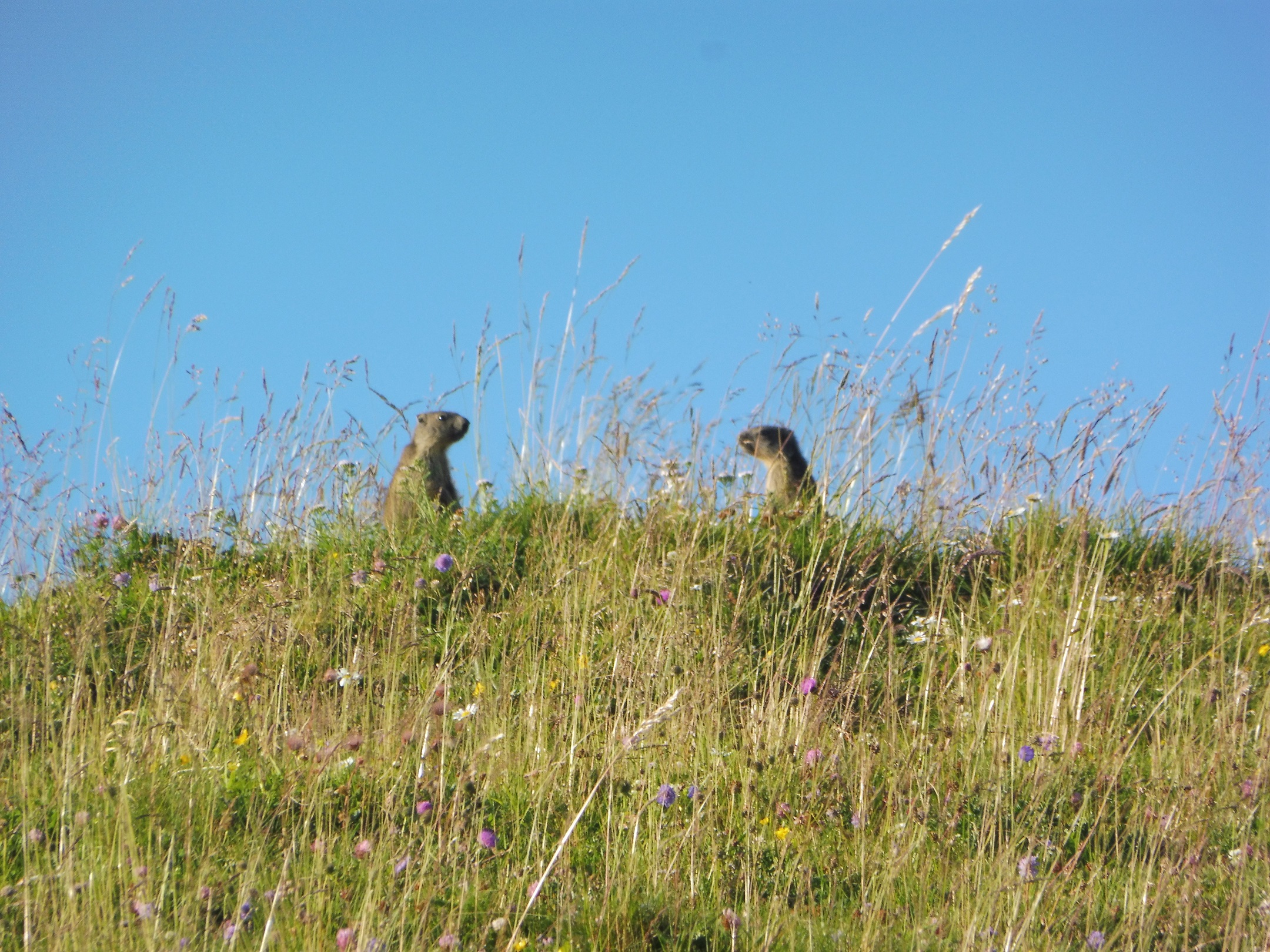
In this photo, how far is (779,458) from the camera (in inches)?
302

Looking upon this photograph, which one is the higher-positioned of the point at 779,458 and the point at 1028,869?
the point at 779,458

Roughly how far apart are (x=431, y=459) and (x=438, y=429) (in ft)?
0.79

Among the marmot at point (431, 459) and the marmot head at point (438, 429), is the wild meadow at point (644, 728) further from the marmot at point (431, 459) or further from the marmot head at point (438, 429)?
the marmot head at point (438, 429)

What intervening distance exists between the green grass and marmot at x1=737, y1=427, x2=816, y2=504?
118 centimetres

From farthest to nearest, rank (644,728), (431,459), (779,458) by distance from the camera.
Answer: (431,459) → (779,458) → (644,728)

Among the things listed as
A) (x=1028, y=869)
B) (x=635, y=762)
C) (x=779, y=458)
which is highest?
(x=779, y=458)

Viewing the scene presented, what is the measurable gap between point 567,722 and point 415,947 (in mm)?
1574

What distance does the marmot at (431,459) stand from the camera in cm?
695

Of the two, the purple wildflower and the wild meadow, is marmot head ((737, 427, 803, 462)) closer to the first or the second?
the wild meadow

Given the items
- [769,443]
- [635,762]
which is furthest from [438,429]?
[635,762]

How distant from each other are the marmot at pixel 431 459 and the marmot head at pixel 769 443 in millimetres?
1862

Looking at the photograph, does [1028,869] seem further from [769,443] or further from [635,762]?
[769,443]

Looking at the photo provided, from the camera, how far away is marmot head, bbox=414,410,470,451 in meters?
8.42

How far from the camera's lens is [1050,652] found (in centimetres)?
387
